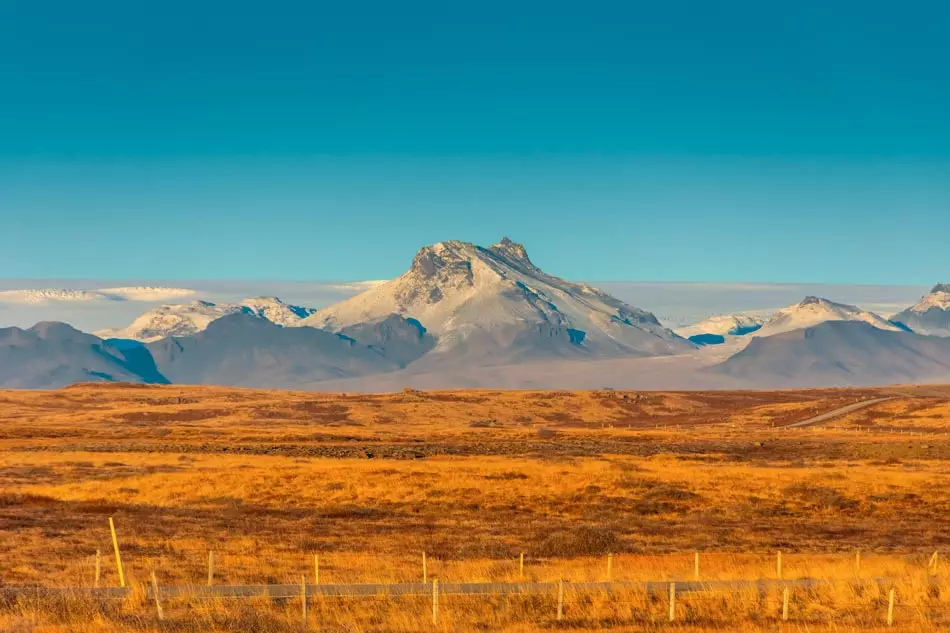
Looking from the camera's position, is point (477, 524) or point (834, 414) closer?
point (477, 524)

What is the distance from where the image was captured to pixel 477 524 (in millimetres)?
52406

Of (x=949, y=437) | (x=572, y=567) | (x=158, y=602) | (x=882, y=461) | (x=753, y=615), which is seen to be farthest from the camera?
(x=949, y=437)

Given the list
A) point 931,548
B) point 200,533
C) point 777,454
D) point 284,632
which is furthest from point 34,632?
point 777,454

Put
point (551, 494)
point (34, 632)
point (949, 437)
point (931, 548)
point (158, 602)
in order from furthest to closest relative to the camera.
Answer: point (949, 437) < point (551, 494) < point (931, 548) < point (158, 602) < point (34, 632)

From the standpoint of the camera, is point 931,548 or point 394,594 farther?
point 931,548

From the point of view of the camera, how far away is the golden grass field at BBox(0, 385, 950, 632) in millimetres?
27484

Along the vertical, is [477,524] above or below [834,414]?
above

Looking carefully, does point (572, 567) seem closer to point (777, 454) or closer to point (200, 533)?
point (200, 533)

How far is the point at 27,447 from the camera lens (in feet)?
334

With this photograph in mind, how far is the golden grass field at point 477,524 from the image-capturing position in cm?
2748

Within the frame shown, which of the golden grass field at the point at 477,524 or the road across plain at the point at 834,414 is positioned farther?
the road across plain at the point at 834,414

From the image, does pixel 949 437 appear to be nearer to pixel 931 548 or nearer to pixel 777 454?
pixel 777 454

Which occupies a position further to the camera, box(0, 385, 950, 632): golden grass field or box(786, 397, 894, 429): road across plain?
box(786, 397, 894, 429): road across plain

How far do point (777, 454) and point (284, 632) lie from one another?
8193 centimetres
